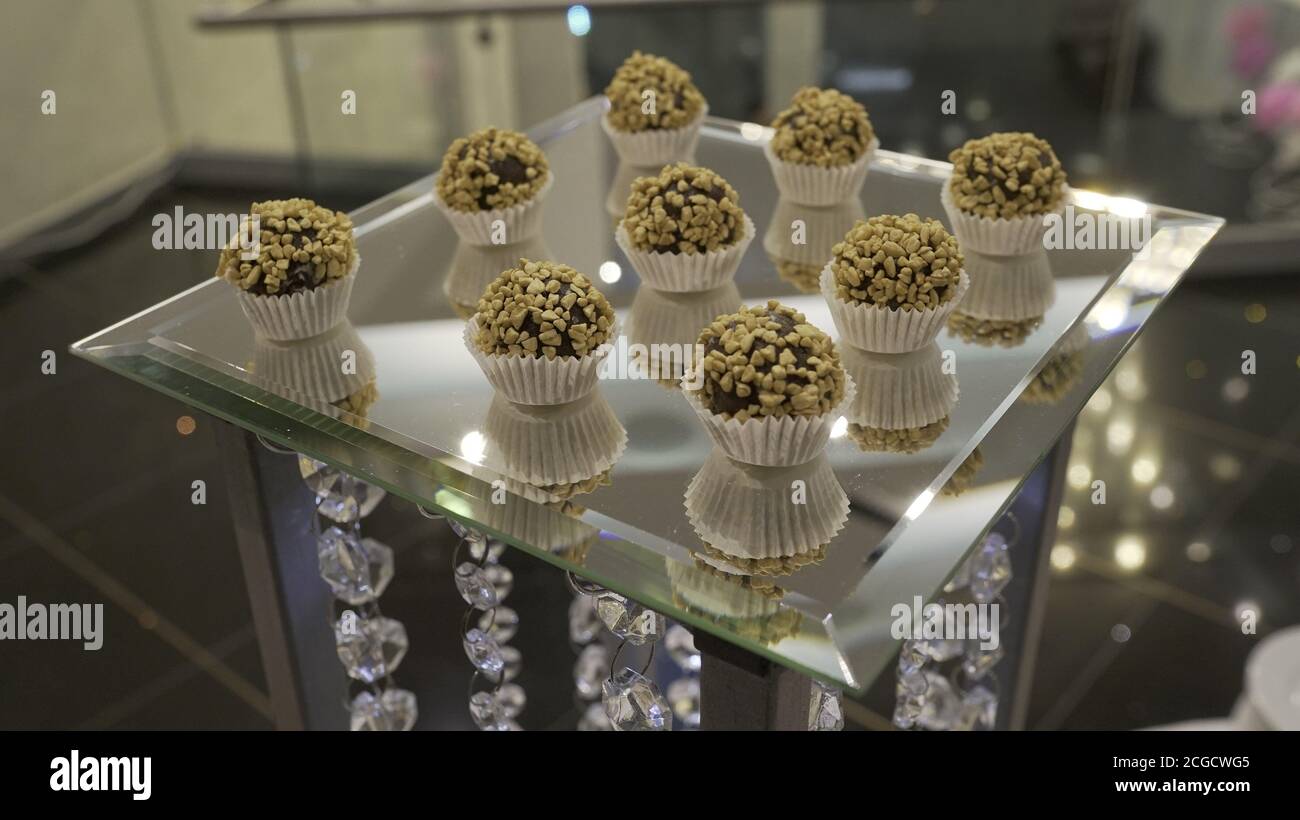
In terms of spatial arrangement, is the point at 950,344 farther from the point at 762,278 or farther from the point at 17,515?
the point at 17,515

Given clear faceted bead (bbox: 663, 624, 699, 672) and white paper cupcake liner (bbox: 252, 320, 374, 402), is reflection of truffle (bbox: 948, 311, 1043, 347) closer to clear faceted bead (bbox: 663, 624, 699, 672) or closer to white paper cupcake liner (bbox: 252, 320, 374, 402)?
white paper cupcake liner (bbox: 252, 320, 374, 402)

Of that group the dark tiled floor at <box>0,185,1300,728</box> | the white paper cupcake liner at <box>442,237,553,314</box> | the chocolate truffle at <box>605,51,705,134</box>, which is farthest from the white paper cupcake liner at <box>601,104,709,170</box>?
the dark tiled floor at <box>0,185,1300,728</box>

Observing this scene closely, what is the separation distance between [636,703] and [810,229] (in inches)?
24.9

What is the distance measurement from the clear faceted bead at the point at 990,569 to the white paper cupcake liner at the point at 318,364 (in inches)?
30.4

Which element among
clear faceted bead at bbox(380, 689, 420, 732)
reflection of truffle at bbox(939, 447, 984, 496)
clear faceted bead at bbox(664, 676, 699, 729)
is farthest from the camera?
clear faceted bead at bbox(664, 676, 699, 729)

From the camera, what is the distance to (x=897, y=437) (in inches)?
45.4

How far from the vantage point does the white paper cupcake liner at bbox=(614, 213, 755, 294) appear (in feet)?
4.53

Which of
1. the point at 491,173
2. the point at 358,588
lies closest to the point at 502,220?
the point at 491,173

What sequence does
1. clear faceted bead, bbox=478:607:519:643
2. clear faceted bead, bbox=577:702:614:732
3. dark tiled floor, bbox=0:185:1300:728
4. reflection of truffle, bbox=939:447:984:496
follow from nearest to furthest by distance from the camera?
1. reflection of truffle, bbox=939:447:984:496
2. clear faceted bead, bbox=478:607:519:643
3. clear faceted bead, bbox=577:702:614:732
4. dark tiled floor, bbox=0:185:1300:728

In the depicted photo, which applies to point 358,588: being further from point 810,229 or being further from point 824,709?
point 810,229

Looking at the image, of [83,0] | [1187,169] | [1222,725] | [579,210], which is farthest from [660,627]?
[83,0]

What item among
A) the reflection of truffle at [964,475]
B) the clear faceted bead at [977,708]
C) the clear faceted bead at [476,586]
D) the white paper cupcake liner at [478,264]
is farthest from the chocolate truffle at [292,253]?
the clear faceted bead at [977,708]

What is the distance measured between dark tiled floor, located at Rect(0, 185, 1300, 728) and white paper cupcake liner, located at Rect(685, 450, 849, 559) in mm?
1183

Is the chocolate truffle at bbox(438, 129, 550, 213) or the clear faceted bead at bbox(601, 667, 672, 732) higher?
the chocolate truffle at bbox(438, 129, 550, 213)
